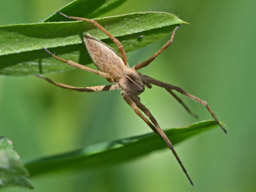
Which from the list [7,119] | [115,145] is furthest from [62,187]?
[115,145]

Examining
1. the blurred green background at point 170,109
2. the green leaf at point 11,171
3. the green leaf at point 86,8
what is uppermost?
the green leaf at point 86,8

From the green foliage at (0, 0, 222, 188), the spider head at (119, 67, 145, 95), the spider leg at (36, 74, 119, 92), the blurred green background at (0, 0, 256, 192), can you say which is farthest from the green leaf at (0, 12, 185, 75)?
the blurred green background at (0, 0, 256, 192)

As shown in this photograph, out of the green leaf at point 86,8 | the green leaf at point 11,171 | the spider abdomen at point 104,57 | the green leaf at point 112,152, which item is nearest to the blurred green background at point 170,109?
the spider abdomen at point 104,57

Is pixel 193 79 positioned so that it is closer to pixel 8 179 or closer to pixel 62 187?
pixel 62 187

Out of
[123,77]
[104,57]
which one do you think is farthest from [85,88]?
[123,77]

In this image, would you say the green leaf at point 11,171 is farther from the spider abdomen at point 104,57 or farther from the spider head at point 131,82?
the spider head at point 131,82

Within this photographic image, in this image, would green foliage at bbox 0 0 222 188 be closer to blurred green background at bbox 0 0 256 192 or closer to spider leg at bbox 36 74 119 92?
spider leg at bbox 36 74 119 92
